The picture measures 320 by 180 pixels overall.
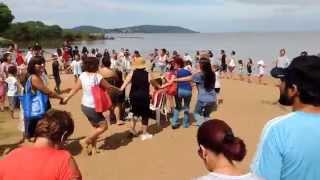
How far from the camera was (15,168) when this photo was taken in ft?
11.3

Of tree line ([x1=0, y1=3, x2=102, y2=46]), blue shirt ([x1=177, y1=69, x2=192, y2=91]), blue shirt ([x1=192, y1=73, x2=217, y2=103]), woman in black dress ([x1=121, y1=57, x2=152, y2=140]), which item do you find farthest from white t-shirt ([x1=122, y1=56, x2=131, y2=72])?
tree line ([x1=0, y1=3, x2=102, y2=46])


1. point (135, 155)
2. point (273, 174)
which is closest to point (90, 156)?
point (135, 155)

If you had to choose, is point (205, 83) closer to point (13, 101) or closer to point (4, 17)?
point (13, 101)

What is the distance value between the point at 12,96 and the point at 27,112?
5544mm

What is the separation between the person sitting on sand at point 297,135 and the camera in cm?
295

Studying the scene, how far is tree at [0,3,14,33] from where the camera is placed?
9219cm

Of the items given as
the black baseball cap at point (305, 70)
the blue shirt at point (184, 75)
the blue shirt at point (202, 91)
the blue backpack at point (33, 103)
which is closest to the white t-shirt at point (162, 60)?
the blue shirt at point (184, 75)

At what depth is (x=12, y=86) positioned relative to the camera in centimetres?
1319

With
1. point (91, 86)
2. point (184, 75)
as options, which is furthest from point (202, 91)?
point (91, 86)

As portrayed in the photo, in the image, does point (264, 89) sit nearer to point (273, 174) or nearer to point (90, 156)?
point (90, 156)

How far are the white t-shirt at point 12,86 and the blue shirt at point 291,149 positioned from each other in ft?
35.6

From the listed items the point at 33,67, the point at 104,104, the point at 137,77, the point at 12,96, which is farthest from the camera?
the point at 12,96

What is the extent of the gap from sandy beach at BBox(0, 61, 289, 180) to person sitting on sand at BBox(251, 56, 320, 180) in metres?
2.97

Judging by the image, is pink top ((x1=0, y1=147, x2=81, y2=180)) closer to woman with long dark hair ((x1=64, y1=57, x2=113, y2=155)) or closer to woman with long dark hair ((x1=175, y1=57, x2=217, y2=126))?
woman with long dark hair ((x1=64, y1=57, x2=113, y2=155))
